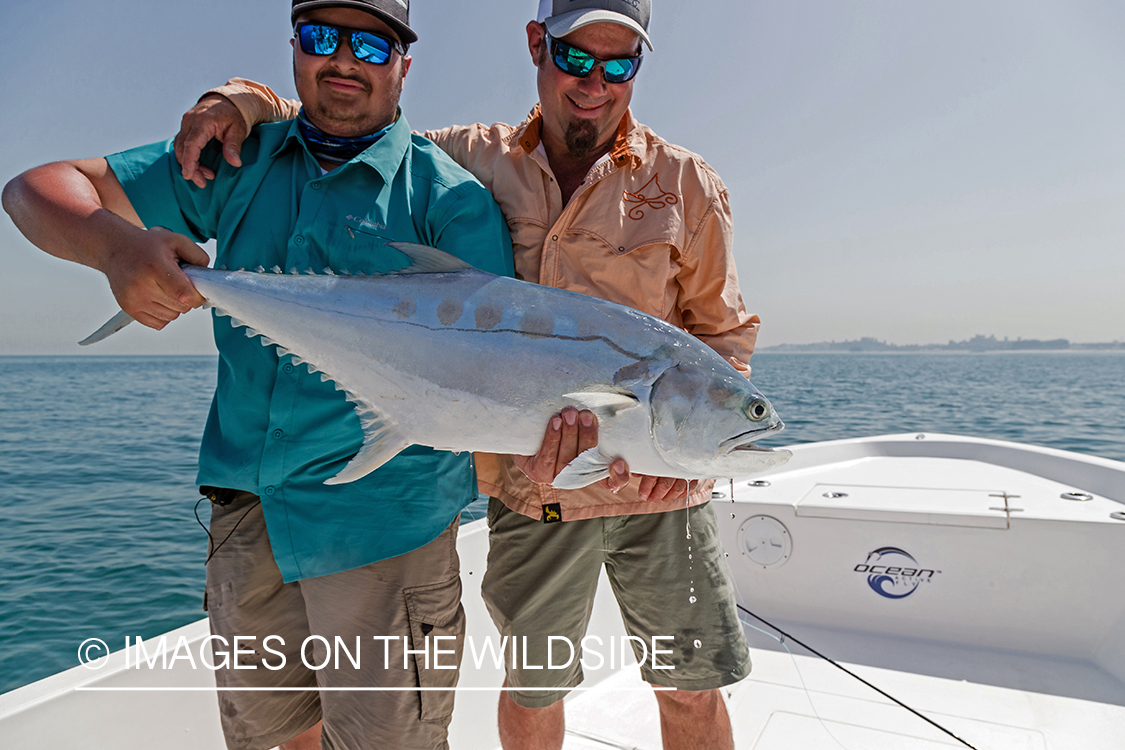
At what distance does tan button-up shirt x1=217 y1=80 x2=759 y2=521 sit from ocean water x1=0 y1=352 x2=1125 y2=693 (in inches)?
209

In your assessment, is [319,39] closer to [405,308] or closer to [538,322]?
[405,308]

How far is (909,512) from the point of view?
3668mm

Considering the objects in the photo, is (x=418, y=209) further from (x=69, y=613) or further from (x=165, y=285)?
(x=69, y=613)

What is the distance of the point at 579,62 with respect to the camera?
205 centimetres

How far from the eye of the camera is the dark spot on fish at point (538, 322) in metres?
1.53

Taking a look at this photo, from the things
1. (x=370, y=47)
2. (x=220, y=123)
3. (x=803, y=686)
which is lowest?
(x=803, y=686)

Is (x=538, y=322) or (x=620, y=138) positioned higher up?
(x=620, y=138)

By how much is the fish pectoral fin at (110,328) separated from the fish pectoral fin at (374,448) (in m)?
0.61

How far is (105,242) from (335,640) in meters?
1.15

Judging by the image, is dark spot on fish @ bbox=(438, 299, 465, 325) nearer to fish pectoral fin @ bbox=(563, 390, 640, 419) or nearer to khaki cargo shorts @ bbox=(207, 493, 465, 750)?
fish pectoral fin @ bbox=(563, 390, 640, 419)

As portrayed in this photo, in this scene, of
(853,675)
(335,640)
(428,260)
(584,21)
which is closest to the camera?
(428,260)

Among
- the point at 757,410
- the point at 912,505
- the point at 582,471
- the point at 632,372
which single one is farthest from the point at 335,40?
the point at 912,505

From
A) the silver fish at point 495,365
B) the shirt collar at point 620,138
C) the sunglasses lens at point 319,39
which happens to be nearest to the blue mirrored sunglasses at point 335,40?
the sunglasses lens at point 319,39

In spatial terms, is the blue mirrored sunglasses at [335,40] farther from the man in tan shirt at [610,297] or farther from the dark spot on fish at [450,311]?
the dark spot on fish at [450,311]
